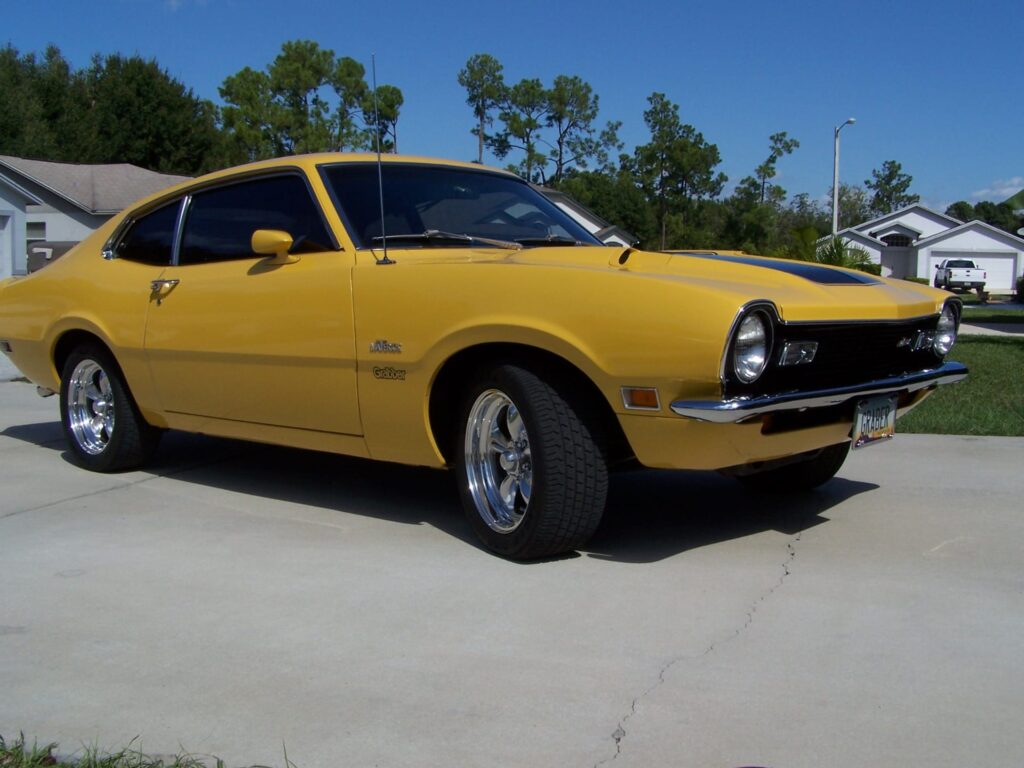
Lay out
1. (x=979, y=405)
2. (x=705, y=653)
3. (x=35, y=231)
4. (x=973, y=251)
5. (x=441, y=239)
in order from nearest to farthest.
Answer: (x=705, y=653) → (x=441, y=239) → (x=979, y=405) → (x=35, y=231) → (x=973, y=251)

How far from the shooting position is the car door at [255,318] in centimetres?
448

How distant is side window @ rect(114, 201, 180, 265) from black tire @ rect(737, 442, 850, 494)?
316cm

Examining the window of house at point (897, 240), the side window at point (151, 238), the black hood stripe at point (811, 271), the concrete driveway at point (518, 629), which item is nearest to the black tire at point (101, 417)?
the concrete driveway at point (518, 629)

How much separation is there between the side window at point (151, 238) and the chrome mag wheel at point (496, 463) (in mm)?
2192

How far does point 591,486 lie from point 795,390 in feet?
2.65

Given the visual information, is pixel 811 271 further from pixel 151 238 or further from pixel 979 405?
pixel 979 405

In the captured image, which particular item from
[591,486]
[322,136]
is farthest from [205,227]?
[322,136]

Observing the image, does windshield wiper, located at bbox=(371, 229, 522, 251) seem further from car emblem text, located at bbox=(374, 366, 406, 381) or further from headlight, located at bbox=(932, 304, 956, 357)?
headlight, located at bbox=(932, 304, 956, 357)

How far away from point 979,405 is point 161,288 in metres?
6.06

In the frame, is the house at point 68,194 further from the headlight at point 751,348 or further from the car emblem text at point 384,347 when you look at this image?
the headlight at point 751,348

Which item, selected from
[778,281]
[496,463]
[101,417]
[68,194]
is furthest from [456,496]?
[68,194]

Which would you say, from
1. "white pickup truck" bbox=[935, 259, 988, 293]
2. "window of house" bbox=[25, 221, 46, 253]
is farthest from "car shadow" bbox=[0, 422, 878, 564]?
"white pickup truck" bbox=[935, 259, 988, 293]

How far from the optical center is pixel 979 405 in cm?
804

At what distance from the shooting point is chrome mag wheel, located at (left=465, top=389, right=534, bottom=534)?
13.4 ft
